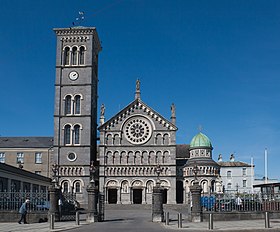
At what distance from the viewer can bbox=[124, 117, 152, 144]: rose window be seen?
79688mm

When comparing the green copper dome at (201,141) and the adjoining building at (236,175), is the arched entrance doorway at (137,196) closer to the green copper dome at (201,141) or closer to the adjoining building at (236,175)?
the green copper dome at (201,141)

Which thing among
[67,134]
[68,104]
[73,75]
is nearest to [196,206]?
[67,134]

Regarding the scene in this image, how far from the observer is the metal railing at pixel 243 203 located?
38469 millimetres

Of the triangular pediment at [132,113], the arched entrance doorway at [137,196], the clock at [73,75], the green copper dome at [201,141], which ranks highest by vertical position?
the clock at [73,75]

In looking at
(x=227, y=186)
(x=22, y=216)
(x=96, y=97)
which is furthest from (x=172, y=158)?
(x=22, y=216)

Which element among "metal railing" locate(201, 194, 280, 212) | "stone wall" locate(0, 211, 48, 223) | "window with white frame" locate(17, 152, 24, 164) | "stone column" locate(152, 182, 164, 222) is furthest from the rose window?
"stone wall" locate(0, 211, 48, 223)

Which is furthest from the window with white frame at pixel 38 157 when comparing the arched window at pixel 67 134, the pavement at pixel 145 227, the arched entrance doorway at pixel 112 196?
the pavement at pixel 145 227

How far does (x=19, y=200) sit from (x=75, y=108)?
41328 millimetres

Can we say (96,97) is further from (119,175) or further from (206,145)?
(206,145)

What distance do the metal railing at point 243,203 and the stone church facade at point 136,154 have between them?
127ft

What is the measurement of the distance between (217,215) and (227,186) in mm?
70453

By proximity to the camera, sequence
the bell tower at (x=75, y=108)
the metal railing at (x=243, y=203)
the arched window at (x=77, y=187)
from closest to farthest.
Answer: the metal railing at (x=243, y=203) < the arched window at (x=77, y=187) < the bell tower at (x=75, y=108)

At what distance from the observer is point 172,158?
258 ft

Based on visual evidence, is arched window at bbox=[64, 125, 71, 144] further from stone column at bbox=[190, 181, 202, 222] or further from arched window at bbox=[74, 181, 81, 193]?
stone column at bbox=[190, 181, 202, 222]
